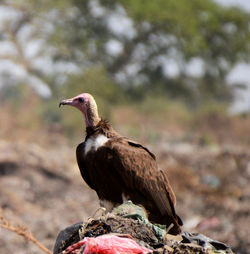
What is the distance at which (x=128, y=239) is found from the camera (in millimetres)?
3957

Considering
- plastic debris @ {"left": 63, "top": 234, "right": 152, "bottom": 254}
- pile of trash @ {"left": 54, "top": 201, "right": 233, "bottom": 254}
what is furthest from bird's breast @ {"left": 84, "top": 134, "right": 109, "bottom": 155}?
plastic debris @ {"left": 63, "top": 234, "right": 152, "bottom": 254}

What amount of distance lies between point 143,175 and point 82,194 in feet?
20.8

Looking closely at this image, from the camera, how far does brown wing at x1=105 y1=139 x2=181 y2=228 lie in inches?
211

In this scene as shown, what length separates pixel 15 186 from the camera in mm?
11352

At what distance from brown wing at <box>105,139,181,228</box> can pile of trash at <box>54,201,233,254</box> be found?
71 centimetres

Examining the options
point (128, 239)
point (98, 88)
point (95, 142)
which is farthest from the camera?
point (98, 88)

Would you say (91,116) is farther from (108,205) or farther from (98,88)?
(98,88)

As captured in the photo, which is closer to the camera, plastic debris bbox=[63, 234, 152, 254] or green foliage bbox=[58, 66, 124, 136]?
plastic debris bbox=[63, 234, 152, 254]

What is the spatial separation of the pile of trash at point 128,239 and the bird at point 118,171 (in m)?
0.67

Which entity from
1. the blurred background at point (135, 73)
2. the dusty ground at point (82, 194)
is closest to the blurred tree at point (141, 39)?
the blurred background at point (135, 73)

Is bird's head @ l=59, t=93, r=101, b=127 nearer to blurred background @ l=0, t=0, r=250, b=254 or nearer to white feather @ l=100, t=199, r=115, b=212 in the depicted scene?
white feather @ l=100, t=199, r=115, b=212

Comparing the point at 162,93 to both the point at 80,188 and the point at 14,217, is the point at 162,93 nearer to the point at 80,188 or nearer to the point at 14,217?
the point at 80,188

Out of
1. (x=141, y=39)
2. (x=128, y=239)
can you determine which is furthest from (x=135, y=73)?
(x=128, y=239)

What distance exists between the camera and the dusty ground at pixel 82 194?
9.07m
